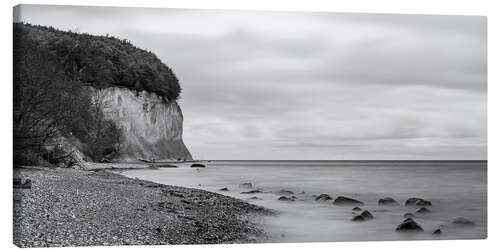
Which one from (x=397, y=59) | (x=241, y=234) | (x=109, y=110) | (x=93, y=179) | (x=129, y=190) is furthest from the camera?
(x=109, y=110)

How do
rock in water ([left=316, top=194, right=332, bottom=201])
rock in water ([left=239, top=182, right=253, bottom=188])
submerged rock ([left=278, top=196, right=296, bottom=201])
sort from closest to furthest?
rock in water ([left=316, top=194, right=332, bottom=201]) < submerged rock ([left=278, top=196, right=296, bottom=201]) < rock in water ([left=239, top=182, right=253, bottom=188])

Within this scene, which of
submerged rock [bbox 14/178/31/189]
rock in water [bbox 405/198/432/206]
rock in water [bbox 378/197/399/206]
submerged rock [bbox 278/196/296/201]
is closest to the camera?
submerged rock [bbox 14/178/31/189]

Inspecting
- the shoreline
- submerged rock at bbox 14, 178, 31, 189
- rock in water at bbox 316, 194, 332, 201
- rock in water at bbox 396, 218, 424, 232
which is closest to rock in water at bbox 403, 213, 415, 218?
rock in water at bbox 396, 218, 424, 232

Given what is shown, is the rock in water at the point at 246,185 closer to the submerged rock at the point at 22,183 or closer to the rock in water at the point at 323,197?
the rock in water at the point at 323,197

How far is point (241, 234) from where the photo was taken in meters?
10.1

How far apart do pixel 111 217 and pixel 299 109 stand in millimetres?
3459

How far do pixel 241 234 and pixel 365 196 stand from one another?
248 centimetres

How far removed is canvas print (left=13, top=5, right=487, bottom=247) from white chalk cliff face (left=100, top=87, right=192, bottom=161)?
313 centimetres

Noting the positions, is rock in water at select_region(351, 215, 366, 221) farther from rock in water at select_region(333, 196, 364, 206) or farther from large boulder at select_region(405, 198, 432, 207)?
large boulder at select_region(405, 198, 432, 207)

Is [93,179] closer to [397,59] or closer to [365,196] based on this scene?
[365,196]

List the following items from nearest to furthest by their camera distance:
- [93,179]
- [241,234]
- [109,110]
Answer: [241,234] → [93,179] → [109,110]

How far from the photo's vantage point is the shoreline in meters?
9.03

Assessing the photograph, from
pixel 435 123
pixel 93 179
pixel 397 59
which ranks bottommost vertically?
pixel 93 179
